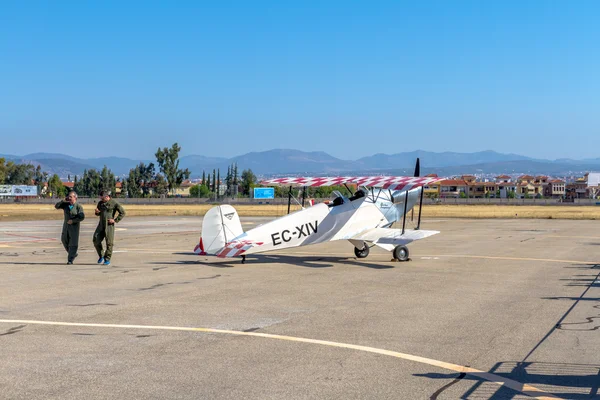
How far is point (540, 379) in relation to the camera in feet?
24.6

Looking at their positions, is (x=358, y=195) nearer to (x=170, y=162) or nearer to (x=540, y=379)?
(x=540, y=379)

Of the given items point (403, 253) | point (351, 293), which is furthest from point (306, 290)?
point (403, 253)

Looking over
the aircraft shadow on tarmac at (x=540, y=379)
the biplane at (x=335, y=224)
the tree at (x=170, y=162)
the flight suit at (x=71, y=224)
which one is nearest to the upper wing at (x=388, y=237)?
the biplane at (x=335, y=224)

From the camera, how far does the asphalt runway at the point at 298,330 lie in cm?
728

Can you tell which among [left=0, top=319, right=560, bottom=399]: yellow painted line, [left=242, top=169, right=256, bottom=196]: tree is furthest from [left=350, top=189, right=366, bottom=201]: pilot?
[left=242, top=169, right=256, bottom=196]: tree

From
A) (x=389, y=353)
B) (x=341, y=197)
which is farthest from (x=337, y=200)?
(x=389, y=353)

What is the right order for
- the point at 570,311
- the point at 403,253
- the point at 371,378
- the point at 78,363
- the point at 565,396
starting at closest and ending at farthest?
the point at 565,396 < the point at 371,378 < the point at 78,363 < the point at 570,311 < the point at 403,253

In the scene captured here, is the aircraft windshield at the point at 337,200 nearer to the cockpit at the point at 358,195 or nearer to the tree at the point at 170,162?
the cockpit at the point at 358,195

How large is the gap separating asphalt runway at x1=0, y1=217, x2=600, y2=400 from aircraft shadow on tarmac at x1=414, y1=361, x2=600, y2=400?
28 millimetres

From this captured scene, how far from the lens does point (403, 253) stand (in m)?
21.2

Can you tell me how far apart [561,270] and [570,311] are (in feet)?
23.6

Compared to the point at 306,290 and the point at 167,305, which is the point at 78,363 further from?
the point at 306,290

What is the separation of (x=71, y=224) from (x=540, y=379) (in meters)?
14.4

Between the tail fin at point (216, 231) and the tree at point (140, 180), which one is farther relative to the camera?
the tree at point (140, 180)
